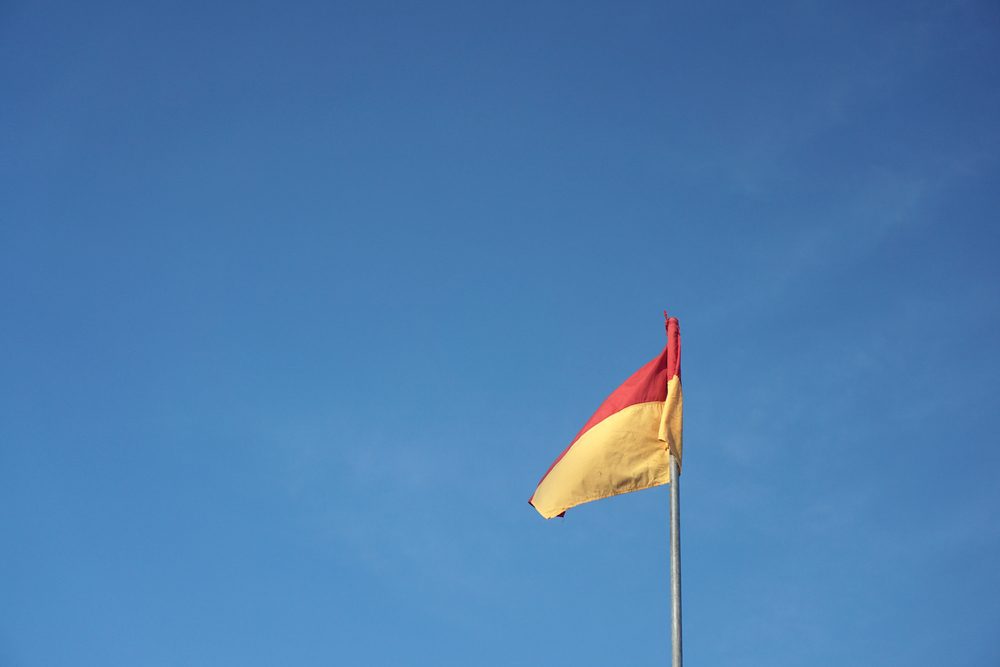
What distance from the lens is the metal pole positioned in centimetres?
1434

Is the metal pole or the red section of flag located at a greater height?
the red section of flag

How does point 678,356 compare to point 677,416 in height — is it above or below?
above

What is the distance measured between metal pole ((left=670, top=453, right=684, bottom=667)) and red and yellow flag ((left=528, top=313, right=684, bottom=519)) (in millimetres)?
1259

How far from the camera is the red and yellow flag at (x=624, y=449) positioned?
1803 cm

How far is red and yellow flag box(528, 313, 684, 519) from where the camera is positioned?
18.0 m

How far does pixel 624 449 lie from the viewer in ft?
59.4

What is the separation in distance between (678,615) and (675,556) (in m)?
0.96

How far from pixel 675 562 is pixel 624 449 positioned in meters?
3.26

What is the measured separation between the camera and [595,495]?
1805 cm

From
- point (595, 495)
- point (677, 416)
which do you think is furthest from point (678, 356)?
point (595, 495)

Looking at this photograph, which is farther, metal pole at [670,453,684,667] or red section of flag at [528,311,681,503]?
red section of flag at [528,311,681,503]

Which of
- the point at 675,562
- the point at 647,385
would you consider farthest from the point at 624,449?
the point at 675,562

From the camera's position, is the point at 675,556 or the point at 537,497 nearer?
the point at 675,556

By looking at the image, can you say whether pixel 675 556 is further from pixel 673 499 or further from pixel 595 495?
pixel 595 495
